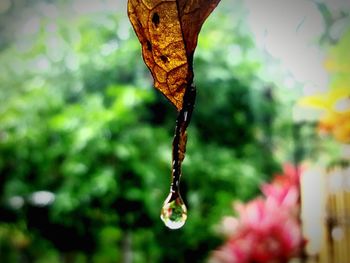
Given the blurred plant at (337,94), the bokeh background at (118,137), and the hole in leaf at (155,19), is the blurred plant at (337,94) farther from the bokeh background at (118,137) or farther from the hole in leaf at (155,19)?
the hole in leaf at (155,19)

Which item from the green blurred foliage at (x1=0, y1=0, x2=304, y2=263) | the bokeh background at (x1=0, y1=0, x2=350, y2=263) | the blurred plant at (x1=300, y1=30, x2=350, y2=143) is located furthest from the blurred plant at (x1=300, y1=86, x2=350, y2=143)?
the green blurred foliage at (x1=0, y1=0, x2=304, y2=263)

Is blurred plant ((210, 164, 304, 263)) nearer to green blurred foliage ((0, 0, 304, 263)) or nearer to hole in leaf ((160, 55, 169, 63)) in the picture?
green blurred foliage ((0, 0, 304, 263))

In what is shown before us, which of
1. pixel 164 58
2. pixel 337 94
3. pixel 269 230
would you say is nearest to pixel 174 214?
pixel 164 58

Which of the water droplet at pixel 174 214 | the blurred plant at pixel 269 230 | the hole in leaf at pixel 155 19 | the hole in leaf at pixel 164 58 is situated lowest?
the blurred plant at pixel 269 230

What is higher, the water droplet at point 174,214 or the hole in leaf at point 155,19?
the hole in leaf at point 155,19

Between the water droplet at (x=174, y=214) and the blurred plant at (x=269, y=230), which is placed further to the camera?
the blurred plant at (x=269, y=230)

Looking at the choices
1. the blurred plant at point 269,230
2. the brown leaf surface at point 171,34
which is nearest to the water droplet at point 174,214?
the brown leaf surface at point 171,34

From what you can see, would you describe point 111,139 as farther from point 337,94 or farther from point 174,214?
point 174,214

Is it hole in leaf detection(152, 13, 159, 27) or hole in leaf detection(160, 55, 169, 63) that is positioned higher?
hole in leaf detection(152, 13, 159, 27)
